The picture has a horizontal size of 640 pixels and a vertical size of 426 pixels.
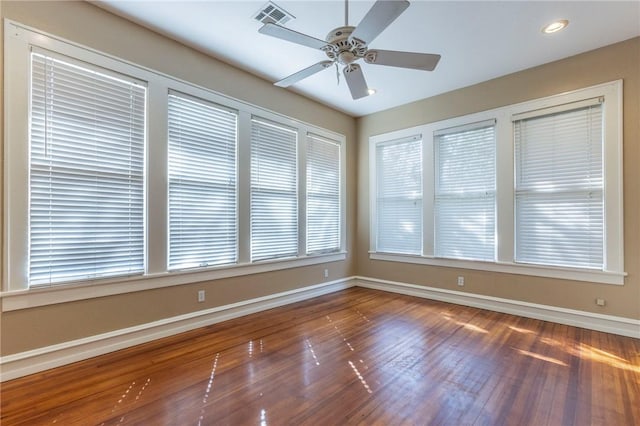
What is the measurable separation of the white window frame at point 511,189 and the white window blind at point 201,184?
270 cm

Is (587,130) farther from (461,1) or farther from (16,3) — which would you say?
(16,3)

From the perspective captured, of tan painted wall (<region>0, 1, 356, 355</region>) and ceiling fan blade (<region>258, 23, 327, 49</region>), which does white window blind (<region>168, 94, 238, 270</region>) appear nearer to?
tan painted wall (<region>0, 1, 356, 355</region>)

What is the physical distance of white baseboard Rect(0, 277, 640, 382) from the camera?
7.75ft

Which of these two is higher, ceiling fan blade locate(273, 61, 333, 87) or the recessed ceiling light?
the recessed ceiling light

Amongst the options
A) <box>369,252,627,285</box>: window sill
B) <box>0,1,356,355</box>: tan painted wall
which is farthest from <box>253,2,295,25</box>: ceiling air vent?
<box>369,252,627,285</box>: window sill

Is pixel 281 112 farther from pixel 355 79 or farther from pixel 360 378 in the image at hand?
pixel 360 378

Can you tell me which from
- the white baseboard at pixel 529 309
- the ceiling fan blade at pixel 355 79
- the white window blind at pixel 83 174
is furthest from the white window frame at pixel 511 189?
the white window blind at pixel 83 174

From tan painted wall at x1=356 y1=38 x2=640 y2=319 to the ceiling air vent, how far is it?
9.11 ft

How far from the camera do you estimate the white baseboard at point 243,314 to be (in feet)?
7.75

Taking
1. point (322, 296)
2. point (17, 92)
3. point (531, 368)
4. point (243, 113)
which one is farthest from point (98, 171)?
point (531, 368)

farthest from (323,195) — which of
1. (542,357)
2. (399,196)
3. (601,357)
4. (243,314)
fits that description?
(601,357)

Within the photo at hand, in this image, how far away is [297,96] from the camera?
454 centimetres

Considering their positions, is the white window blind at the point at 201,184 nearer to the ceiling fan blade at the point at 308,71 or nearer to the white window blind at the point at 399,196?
the ceiling fan blade at the point at 308,71

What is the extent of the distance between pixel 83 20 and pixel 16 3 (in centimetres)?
42
